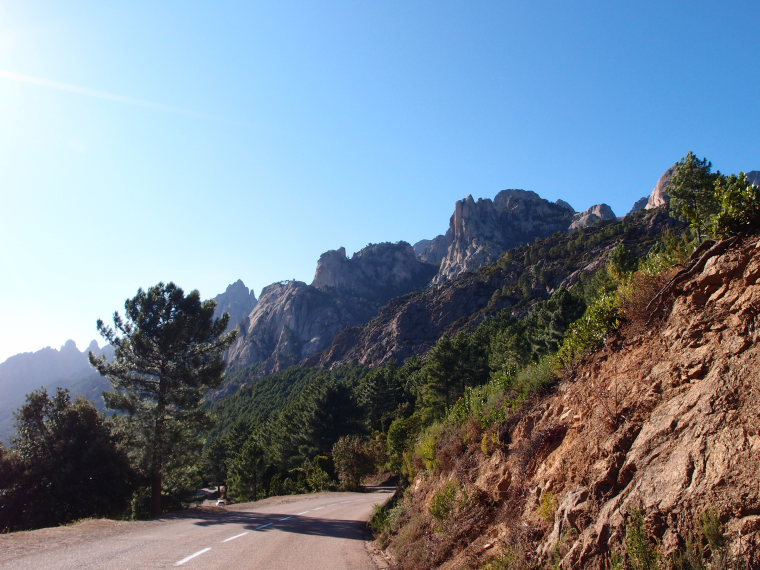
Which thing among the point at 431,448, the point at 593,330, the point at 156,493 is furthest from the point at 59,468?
the point at 593,330

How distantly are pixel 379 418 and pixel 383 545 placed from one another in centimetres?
5027

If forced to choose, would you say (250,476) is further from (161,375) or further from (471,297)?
(471,297)

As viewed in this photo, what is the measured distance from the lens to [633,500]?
461 centimetres

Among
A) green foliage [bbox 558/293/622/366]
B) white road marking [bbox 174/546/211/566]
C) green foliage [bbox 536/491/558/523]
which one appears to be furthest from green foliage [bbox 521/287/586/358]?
green foliage [bbox 536/491/558/523]

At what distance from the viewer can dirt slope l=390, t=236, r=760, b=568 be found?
4070 millimetres

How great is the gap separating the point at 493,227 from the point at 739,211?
187 m

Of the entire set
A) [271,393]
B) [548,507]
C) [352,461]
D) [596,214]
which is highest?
[596,214]

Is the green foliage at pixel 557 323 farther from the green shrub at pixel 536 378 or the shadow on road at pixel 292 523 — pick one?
the green shrub at pixel 536 378

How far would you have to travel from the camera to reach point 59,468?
21.4 metres

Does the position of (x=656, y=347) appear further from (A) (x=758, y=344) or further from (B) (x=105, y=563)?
(B) (x=105, y=563)

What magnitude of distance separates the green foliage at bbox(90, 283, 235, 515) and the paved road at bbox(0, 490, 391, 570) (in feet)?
19.7

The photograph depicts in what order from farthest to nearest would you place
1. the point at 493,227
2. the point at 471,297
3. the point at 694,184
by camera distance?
the point at 493,227 < the point at 471,297 < the point at 694,184

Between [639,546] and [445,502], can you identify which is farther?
[445,502]

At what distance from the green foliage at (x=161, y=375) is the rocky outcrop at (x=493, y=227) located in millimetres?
157059
